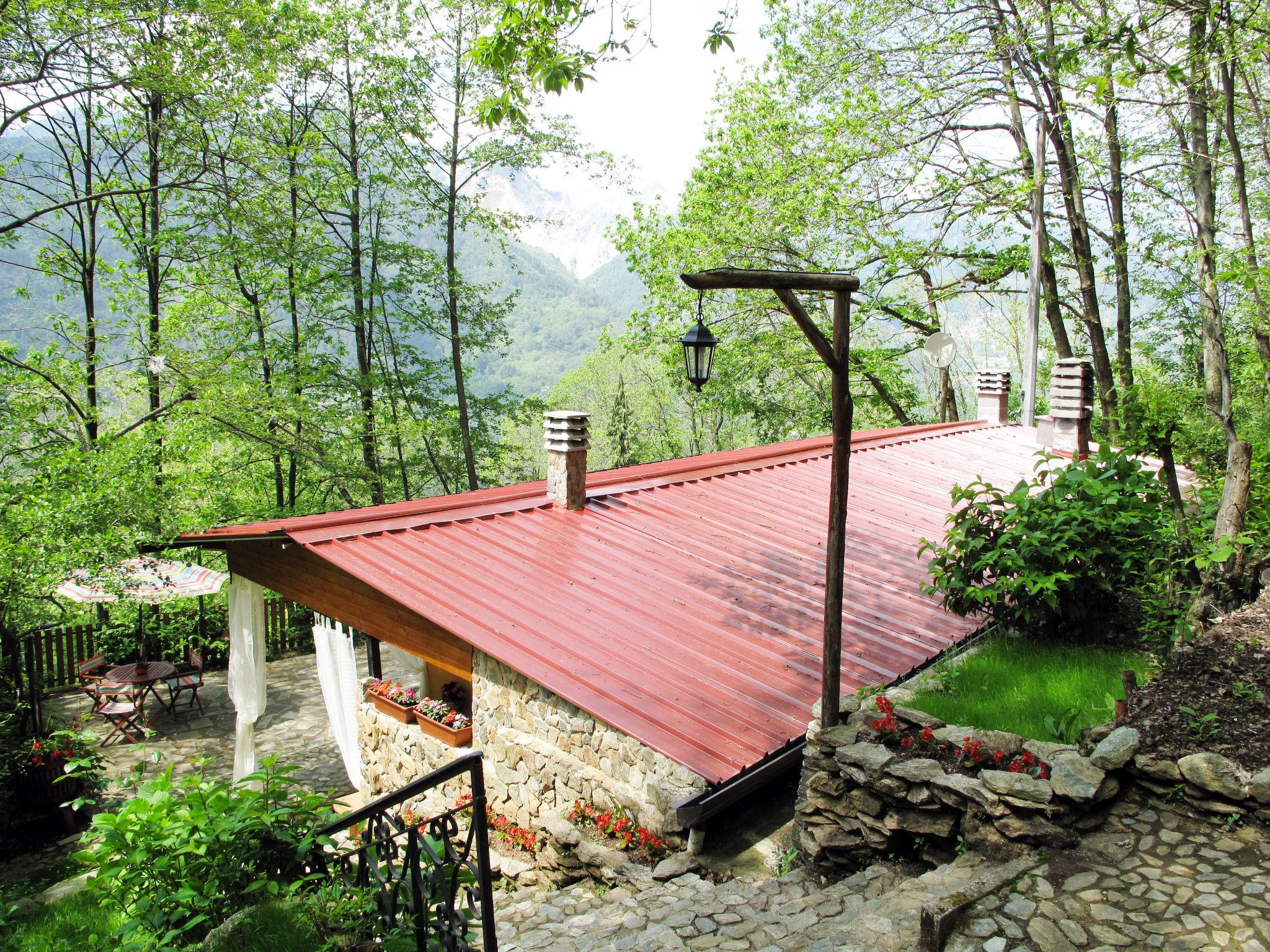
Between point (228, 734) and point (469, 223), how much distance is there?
16.7 m

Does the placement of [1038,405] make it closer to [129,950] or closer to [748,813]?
[748,813]

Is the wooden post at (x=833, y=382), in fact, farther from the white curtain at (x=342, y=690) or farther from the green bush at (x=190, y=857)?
the white curtain at (x=342, y=690)

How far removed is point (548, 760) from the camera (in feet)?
18.4

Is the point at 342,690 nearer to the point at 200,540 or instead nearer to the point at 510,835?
the point at 200,540

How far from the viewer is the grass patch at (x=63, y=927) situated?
410cm

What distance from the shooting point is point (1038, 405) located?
72.8 feet

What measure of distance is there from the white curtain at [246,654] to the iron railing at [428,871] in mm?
5327

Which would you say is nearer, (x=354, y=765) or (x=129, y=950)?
(x=129, y=950)

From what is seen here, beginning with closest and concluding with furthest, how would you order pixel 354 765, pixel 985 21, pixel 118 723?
pixel 354 765 → pixel 118 723 → pixel 985 21

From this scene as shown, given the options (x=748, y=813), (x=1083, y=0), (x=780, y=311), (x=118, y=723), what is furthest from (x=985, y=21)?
(x=118, y=723)

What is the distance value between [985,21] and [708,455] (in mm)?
10814

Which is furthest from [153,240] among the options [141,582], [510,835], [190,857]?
[190,857]

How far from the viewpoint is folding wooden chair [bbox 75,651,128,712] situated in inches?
413

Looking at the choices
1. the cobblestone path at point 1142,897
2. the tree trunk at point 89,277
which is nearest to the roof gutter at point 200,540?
the cobblestone path at point 1142,897
